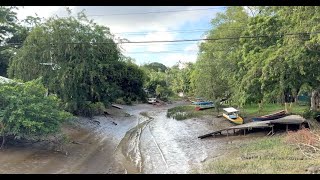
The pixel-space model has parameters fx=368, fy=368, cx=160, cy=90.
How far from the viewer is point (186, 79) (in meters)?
85.4

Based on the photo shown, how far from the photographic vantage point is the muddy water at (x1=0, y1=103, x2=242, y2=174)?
1673 cm

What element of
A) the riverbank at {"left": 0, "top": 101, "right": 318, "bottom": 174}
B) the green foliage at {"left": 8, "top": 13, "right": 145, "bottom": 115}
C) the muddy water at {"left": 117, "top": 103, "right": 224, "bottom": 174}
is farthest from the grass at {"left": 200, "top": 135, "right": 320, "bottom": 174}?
the green foliage at {"left": 8, "top": 13, "right": 145, "bottom": 115}

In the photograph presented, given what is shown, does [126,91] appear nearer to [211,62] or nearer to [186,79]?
[211,62]

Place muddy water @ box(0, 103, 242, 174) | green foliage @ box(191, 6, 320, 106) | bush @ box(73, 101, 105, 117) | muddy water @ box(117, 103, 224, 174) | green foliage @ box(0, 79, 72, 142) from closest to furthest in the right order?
muddy water @ box(0, 103, 242, 174) → muddy water @ box(117, 103, 224, 174) → green foliage @ box(0, 79, 72, 142) → green foliage @ box(191, 6, 320, 106) → bush @ box(73, 101, 105, 117)

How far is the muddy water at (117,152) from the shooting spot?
1673 cm

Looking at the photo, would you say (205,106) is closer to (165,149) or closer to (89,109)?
(89,109)

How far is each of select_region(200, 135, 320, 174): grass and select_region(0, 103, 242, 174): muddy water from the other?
6.43 feet

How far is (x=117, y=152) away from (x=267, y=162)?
10.3m

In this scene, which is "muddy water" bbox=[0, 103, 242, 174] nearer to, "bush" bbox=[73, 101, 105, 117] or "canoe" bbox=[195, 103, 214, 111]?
"bush" bbox=[73, 101, 105, 117]

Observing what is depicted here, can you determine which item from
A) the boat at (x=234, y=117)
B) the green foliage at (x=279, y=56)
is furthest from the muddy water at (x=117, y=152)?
the green foliage at (x=279, y=56)

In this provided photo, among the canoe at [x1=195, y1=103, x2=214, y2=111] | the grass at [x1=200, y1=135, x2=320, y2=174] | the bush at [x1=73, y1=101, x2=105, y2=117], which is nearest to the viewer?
the grass at [x1=200, y1=135, x2=320, y2=174]

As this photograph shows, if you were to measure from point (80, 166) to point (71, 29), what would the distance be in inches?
683

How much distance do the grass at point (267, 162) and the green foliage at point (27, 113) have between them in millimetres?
8763
